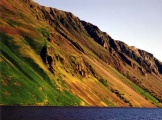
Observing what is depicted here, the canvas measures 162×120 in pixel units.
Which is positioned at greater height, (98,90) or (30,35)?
(30,35)

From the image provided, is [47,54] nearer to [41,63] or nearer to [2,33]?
[41,63]

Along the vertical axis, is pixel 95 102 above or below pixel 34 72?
below

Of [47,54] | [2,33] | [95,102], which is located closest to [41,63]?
[47,54]

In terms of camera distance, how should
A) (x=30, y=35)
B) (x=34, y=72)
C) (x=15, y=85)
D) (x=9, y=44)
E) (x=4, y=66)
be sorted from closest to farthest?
(x=15, y=85)
(x=4, y=66)
(x=34, y=72)
(x=9, y=44)
(x=30, y=35)

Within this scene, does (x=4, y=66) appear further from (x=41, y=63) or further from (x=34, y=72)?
(x=41, y=63)

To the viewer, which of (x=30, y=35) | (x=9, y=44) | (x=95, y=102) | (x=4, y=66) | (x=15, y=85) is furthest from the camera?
(x=30, y=35)

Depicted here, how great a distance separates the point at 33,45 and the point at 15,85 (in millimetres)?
64188

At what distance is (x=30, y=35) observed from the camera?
7623 inches

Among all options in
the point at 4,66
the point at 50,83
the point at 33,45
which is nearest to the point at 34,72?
the point at 50,83

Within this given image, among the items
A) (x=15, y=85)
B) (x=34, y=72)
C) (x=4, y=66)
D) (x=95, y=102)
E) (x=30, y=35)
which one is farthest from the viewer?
(x=30, y=35)

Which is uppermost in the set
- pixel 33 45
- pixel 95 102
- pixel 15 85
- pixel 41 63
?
pixel 33 45

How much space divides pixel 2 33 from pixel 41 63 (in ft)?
120

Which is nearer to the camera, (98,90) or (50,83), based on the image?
(50,83)

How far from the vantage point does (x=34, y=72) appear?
15225cm
